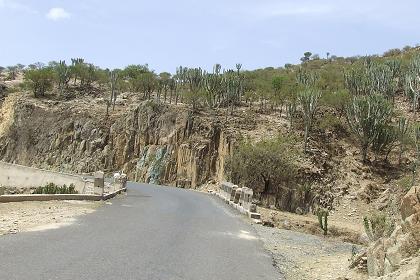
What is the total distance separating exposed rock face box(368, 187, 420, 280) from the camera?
26.2 feet

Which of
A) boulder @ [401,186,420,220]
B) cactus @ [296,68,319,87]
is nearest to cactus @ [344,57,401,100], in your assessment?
cactus @ [296,68,319,87]

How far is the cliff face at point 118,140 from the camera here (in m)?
55.9

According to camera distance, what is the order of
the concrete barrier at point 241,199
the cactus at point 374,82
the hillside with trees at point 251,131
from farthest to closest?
the cactus at point 374,82 < the hillside with trees at point 251,131 < the concrete barrier at point 241,199

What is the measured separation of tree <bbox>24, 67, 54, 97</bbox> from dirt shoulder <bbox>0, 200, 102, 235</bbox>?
176ft

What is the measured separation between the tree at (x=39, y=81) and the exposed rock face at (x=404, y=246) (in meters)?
69.7

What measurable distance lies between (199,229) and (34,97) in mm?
61894

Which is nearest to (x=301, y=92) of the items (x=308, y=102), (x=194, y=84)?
(x=308, y=102)

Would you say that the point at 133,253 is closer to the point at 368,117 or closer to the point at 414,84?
the point at 368,117

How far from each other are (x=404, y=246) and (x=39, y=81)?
70864mm

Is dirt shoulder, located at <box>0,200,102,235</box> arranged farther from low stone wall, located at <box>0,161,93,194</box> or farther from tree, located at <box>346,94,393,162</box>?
tree, located at <box>346,94,393,162</box>

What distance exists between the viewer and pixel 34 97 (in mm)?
73125

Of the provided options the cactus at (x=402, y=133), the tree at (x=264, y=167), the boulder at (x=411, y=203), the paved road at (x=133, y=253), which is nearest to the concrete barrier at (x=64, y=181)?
the tree at (x=264, y=167)

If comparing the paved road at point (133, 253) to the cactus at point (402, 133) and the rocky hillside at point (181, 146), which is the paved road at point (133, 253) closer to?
the rocky hillside at point (181, 146)

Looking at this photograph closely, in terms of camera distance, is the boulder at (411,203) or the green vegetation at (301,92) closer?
the boulder at (411,203)
